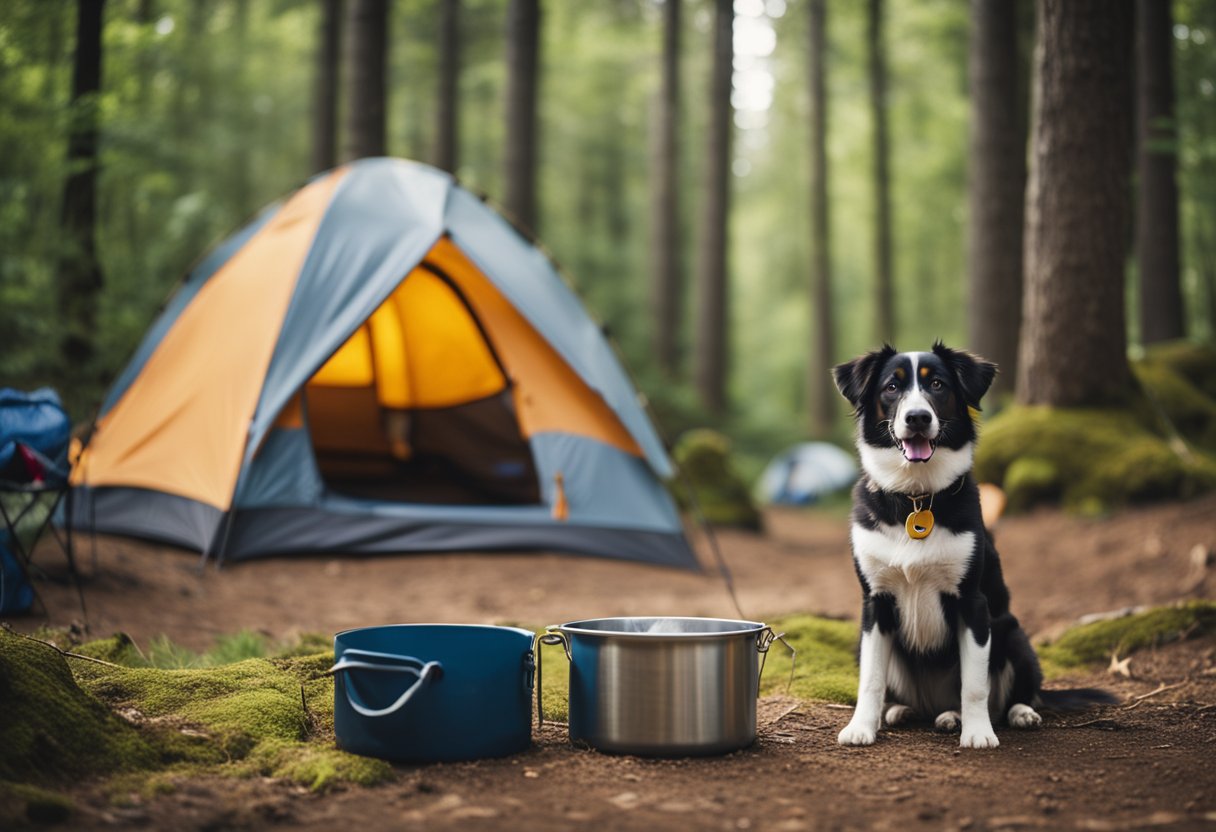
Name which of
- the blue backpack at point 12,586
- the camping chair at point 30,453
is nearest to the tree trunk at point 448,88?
the camping chair at point 30,453

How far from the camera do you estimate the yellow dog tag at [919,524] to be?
3.14 metres

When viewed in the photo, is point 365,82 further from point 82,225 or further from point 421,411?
point 421,411

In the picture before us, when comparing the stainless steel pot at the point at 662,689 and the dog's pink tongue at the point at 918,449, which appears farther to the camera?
the dog's pink tongue at the point at 918,449

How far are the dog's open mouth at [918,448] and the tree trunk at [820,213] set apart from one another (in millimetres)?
15271

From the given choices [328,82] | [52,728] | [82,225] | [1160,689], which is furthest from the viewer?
[328,82]

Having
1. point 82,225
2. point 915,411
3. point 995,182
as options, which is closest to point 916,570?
point 915,411

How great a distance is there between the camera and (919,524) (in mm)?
3152

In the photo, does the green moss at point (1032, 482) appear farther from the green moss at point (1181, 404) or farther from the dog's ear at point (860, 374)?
the dog's ear at point (860, 374)

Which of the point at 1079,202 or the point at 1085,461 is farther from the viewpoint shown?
the point at 1085,461

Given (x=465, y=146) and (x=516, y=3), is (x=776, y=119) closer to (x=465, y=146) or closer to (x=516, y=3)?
(x=465, y=146)

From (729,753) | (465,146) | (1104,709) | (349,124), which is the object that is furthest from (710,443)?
(465,146)

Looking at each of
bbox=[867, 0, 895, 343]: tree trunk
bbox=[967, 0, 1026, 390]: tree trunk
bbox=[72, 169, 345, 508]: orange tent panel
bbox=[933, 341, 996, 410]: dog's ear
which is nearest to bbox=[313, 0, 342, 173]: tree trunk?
bbox=[72, 169, 345, 508]: orange tent panel

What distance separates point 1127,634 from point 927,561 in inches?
81.7

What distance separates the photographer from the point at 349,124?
9633 mm
